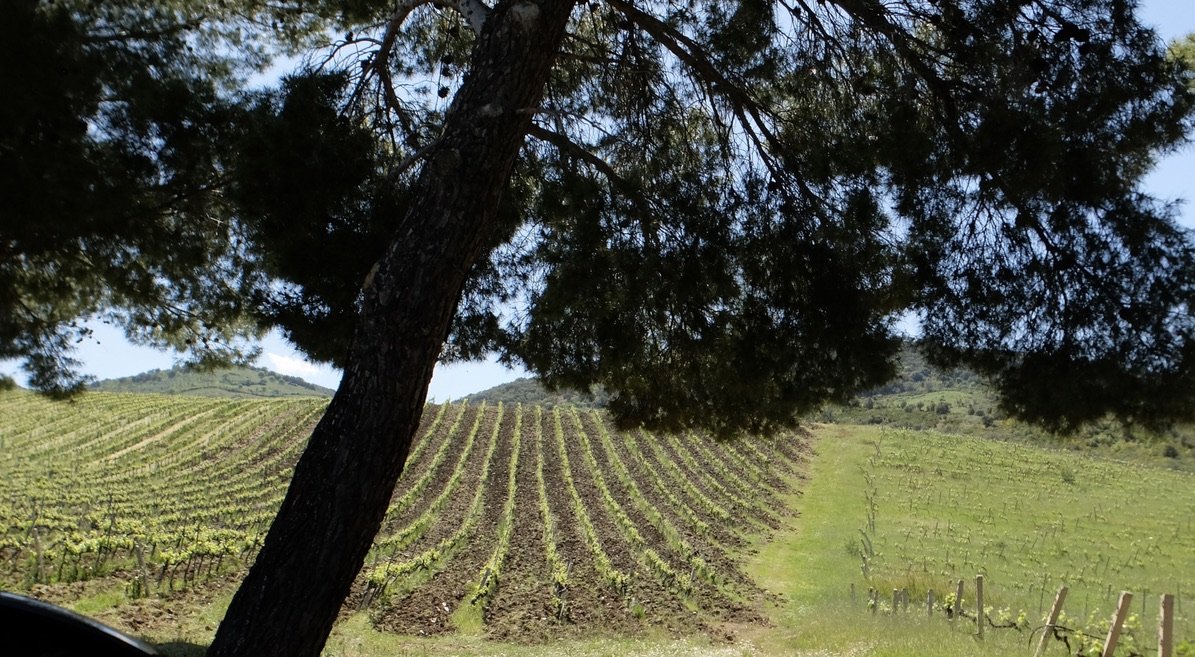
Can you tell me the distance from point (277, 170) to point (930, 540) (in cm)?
2056

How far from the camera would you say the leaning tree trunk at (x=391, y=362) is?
2635 millimetres

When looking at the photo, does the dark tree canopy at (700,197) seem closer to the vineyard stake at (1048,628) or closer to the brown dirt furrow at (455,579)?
the vineyard stake at (1048,628)

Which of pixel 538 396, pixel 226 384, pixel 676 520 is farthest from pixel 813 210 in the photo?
pixel 226 384

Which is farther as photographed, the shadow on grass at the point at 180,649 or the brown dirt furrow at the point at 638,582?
the brown dirt furrow at the point at 638,582

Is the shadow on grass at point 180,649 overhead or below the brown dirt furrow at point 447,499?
overhead

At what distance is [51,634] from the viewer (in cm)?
143

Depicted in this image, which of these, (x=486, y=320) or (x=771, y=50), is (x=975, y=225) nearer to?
(x=771, y=50)

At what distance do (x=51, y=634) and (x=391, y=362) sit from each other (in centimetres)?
145

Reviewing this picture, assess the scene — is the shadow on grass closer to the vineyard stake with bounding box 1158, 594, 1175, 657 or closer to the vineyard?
the vineyard

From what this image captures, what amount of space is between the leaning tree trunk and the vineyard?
3.61 meters

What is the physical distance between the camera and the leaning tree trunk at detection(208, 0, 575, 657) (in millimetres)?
2635

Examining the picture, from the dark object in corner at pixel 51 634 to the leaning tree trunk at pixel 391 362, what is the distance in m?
1.18

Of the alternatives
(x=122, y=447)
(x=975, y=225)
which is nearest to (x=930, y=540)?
(x=975, y=225)

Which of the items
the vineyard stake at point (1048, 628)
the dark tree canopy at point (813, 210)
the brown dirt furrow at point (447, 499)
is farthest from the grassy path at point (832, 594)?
the brown dirt furrow at point (447, 499)
